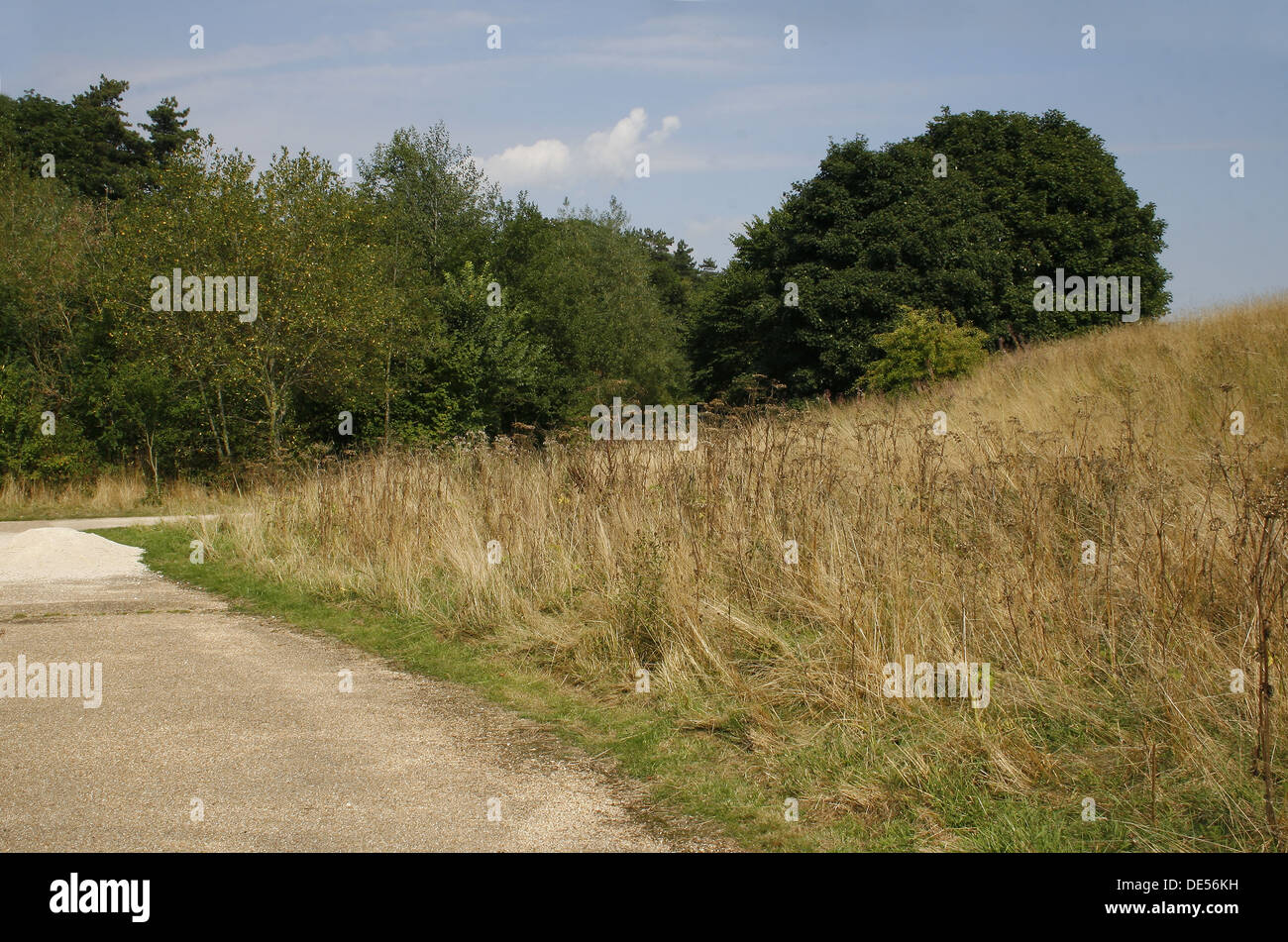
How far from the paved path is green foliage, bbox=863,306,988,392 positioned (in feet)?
56.3

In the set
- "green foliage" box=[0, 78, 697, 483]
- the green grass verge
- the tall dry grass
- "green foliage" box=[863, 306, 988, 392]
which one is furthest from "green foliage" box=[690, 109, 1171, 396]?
the green grass verge

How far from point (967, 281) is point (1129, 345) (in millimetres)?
18240

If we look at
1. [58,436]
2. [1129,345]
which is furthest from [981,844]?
[58,436]

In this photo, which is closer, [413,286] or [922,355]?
[922,355]

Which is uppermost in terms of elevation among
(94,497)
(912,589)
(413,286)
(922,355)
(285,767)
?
(413,286)

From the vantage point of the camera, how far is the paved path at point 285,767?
4.26 m

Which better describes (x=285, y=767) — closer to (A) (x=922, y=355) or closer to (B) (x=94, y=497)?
(A) (x=922, y=355)

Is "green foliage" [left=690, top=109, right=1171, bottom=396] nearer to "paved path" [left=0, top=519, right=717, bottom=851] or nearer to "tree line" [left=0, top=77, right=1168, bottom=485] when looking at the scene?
"tree line" [left=0, top=77, right=1168, bottom=485]

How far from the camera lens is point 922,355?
22828mm

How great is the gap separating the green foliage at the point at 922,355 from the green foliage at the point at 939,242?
4655 millimetres

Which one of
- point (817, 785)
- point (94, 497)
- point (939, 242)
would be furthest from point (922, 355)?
point (94, 497)

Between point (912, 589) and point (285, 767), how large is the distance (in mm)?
3767

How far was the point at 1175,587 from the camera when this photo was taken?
5.25 metres
